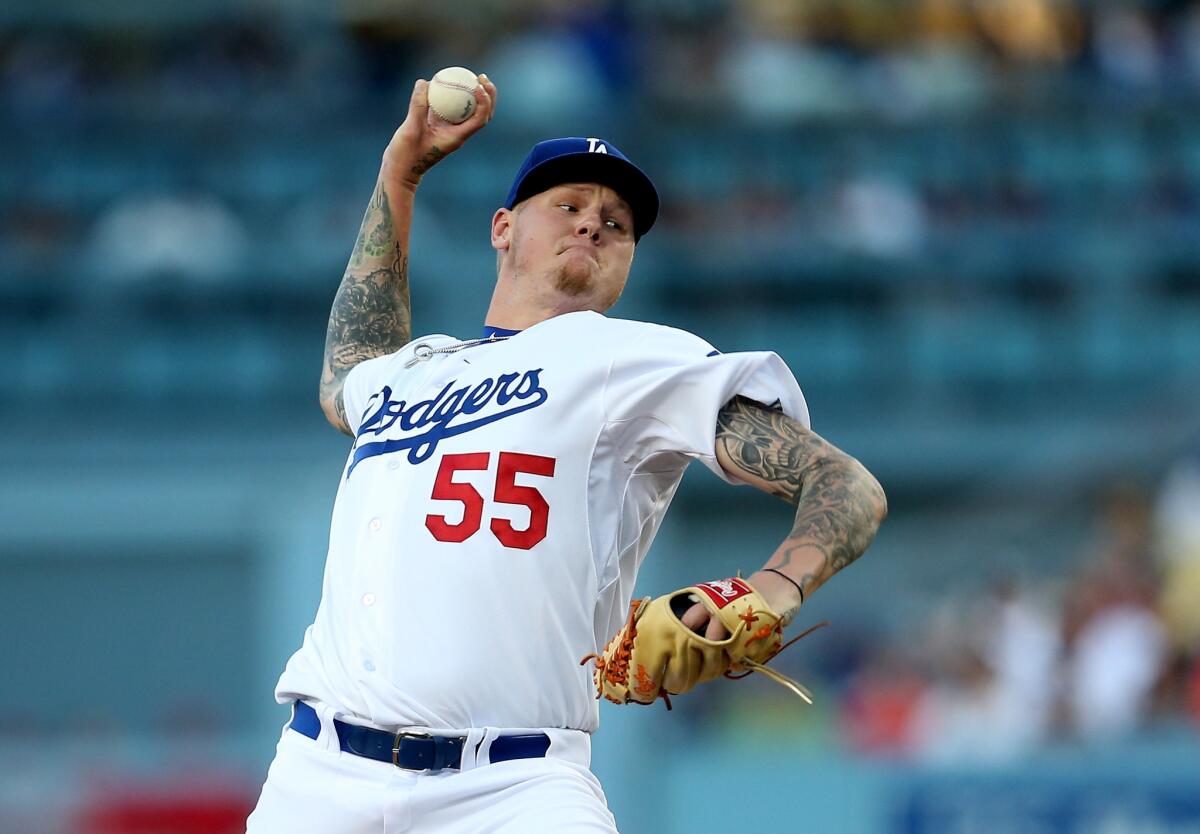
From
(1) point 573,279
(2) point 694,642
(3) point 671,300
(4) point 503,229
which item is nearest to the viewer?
(2) point 694,642

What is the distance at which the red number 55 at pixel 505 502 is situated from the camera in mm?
3258

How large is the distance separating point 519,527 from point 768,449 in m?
0.47

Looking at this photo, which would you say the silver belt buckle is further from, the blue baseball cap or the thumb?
the thumb

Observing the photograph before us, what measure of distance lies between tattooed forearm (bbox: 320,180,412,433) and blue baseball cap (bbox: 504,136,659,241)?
0.57 meters

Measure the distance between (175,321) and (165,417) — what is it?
655 millimetres

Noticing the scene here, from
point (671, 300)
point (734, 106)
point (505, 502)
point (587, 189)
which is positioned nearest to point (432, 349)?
point (587, 189)

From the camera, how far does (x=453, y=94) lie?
4051 mm

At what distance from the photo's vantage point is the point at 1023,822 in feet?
25.9

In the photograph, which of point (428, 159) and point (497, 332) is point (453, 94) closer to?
point (428, 159)

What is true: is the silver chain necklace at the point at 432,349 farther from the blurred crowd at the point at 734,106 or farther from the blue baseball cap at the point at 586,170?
the blurred crowd at the point at 734,106

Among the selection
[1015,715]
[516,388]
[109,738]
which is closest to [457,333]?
→ [109,738]

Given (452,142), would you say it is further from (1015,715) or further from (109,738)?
(109,738)

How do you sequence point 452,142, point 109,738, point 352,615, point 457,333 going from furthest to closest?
point 457,333
point 109,738
point 452,142
point 352,615

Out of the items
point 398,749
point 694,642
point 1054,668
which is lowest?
point 1054,668
